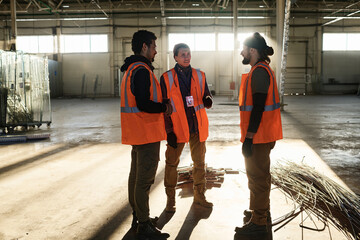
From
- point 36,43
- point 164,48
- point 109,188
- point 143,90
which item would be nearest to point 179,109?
point 143,90

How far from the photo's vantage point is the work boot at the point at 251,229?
2971 mm

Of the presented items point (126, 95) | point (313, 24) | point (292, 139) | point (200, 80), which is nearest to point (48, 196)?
point (126, 95)

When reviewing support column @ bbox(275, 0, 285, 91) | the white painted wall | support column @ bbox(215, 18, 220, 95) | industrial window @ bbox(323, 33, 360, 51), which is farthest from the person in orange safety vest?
industrial window @ bbox(323, 33, 360, 51)

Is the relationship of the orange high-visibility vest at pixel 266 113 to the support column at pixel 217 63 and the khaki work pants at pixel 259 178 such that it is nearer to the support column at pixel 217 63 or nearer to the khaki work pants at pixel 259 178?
the khaki work pants at pixel 259 178

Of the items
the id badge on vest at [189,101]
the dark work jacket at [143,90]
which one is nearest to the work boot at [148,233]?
the dark work jacket at [143,90]

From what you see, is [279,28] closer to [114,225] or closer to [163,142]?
[163,142]

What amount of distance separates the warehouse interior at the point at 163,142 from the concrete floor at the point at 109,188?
2 centimetres

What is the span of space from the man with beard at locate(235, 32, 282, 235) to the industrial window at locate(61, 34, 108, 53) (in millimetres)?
24170

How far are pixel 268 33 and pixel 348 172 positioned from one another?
892 inches

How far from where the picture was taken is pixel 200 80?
3670mm

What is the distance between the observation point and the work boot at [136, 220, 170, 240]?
2920 millimetres

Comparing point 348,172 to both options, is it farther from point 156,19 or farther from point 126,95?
point 156,19

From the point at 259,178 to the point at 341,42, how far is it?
27382 millimetres

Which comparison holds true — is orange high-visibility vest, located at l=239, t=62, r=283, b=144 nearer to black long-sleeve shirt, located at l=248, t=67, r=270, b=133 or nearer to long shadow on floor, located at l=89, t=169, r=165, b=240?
black long-sleeve shirt, located at l=248, t=67, r=270, b=133
